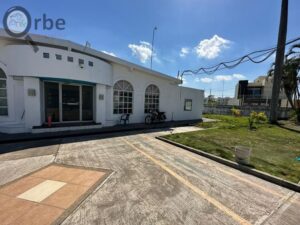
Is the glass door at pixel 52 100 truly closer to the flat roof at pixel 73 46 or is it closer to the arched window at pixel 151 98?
the flat roof at pixel 73 46

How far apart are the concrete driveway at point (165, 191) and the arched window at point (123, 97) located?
6.14 meters

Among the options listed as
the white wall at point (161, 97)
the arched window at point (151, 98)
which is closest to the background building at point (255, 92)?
the white wall at point (161, 97)

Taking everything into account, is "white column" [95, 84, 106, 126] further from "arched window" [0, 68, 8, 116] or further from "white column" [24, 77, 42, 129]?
"arched window" [0, 68, 8, 116]

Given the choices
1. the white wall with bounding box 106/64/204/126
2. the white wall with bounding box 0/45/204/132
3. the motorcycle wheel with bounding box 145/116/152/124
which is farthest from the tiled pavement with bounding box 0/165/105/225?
the motorcycle wheel with bounding box 145/116/152/124

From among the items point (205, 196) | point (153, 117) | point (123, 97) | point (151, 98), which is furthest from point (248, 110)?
point (205, 196)

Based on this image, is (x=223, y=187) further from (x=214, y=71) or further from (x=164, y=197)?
(x=214, y=71)

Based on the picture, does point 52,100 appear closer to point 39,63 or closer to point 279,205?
point 39,63

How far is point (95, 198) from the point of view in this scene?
10.3 feet

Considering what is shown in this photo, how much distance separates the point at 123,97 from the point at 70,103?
143 inches

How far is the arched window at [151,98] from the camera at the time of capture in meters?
13.5

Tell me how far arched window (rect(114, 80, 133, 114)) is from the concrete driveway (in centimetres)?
614

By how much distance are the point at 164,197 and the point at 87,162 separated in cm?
276

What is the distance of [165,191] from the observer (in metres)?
3.50

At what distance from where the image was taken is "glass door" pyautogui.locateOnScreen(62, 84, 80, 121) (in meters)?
9.61
